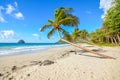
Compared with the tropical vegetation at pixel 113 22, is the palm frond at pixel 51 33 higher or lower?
lower

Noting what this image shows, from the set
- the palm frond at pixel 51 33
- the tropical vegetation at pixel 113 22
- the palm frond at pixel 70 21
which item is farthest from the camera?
the tropical vegetation at pixel 113 22

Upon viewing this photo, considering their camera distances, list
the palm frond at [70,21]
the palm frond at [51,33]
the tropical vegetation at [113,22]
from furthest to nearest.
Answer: the tropical vegetation at [113,22] < the palm frond at [51,33] < the palm frond at [70,21]

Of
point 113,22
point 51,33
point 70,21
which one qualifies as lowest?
point 51,33

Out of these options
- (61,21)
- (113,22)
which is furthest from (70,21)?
(113,22)

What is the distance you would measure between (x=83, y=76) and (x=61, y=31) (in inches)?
432

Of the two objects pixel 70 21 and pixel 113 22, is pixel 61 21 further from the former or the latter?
pixel 113 22

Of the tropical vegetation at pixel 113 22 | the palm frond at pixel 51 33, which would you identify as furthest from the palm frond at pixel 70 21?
the tropical vegetation at pixel 113 22

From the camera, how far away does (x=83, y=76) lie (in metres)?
5.31

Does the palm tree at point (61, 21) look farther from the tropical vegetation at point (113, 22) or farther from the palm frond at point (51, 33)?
the tropical vegetation at point (113, 22)

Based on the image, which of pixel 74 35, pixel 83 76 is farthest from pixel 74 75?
pixel 74 35

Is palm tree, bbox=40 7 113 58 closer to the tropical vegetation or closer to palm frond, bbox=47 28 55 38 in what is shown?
palm frond, bbox=47 28 55 38

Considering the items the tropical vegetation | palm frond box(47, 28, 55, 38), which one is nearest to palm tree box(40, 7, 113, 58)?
palm frond box(47, 28, 55, 38)

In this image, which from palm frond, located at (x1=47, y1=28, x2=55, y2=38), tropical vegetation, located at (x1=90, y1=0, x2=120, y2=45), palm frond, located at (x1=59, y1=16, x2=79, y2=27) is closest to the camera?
palm frond, located at (x1=59, y1=16, x2=79, y2=27)

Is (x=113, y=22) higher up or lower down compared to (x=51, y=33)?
higher up
